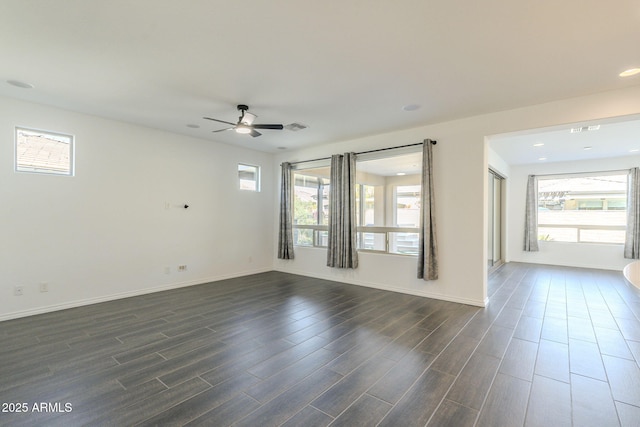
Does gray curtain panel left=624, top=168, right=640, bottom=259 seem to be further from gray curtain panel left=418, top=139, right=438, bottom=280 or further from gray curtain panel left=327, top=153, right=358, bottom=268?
gray curtain panel left=327, top=153, right=358, bottom=268

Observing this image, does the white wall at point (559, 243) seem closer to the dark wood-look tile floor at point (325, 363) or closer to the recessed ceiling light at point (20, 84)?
the dark wood-look tile floor at point (325, 363)

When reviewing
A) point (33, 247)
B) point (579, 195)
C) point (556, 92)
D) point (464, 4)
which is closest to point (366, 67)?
point (464, 4)

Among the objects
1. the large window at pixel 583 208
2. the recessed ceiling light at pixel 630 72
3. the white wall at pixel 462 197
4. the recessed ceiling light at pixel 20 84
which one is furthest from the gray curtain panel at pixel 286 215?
the large window at pixel 583 208

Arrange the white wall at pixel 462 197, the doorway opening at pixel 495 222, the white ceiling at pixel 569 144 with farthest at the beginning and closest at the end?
the doorway opening at pixel 495 222, the white ceiling at pixel 569 144, the white wall at pixel 462 197

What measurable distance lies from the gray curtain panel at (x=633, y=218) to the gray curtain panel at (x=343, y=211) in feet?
21.7

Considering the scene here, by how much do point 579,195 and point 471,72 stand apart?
23.5 ft

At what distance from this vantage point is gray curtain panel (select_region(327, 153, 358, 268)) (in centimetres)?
560

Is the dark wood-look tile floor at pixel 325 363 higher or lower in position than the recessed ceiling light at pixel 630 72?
lower

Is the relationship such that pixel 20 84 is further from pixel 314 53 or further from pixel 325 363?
pixel 325 363

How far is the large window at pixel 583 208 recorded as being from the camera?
23.8 ft

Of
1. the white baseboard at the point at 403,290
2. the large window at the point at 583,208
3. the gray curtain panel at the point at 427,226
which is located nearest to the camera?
the white baseboard at the point at 403,290

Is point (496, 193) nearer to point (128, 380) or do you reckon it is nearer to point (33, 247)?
point (128, 380)

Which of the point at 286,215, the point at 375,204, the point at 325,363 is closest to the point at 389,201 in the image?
the point at 375,204

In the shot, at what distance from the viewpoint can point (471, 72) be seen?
2994mm
